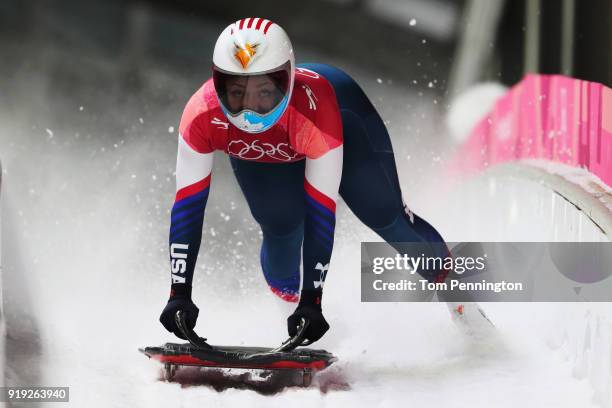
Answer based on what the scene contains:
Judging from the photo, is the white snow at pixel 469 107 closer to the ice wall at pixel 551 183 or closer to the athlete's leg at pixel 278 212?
the ice wall at pixel 551 183

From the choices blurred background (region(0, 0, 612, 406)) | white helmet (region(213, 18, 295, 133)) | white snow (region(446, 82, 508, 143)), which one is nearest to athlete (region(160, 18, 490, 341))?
white helmet (region(213, 18, 295, 133))

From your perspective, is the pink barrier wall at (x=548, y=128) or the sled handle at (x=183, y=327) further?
the pink barrier wall at (x=548, y=128)

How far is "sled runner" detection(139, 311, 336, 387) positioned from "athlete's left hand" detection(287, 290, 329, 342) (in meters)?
0.02

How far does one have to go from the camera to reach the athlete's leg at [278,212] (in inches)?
131

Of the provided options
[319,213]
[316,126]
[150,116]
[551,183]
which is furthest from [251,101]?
[150,116]

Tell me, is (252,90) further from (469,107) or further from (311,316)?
(469,107)

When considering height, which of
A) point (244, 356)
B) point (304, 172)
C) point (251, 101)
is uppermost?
point (251, 101)

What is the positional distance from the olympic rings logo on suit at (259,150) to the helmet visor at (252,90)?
17 centimetres

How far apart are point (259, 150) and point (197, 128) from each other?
21 centimetres

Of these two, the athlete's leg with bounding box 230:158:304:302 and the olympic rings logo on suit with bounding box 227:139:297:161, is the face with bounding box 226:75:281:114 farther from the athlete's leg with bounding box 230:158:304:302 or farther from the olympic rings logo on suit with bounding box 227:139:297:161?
the athlete's leg with bounding box 230:158:304:302

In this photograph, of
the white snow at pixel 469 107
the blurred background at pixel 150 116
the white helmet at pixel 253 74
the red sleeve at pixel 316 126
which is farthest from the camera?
the white snow at pixel 469 107

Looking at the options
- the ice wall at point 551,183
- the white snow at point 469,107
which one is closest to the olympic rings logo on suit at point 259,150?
the ice wall at point 551,183

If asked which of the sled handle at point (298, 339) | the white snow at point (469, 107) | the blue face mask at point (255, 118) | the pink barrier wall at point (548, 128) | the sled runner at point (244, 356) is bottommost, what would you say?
the sled runner at point (244, 356)

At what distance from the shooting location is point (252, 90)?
2982 millimetres
